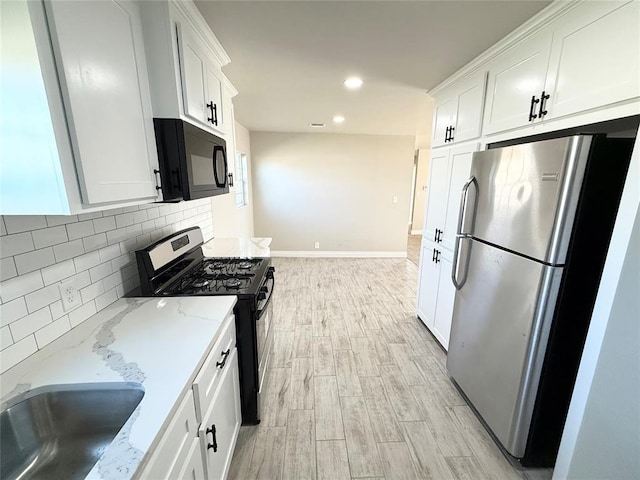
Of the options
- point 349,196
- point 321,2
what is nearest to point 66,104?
point 321,2

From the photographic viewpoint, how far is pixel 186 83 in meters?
1.37

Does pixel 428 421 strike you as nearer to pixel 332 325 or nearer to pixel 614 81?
pixel 332 325

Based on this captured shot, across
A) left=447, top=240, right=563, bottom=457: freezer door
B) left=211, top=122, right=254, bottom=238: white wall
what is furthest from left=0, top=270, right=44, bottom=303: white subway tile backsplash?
left=447, top=240, right=563, bottom=457: freezer door

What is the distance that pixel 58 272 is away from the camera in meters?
1.09

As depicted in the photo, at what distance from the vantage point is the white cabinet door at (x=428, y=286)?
268 cm

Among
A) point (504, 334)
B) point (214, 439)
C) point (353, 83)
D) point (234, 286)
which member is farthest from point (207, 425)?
point (353, 83)

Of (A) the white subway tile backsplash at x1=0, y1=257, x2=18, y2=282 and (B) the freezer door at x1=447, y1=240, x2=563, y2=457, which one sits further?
(B) the freezer door at x1=447, y1=240, x2=563, y2=457

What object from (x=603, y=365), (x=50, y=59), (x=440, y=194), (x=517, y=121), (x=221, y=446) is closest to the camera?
(x=50, y=59)

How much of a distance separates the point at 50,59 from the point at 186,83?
2.22 feet

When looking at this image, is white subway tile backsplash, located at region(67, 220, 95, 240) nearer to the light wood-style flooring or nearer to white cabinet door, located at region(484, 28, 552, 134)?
the light wood-style flooring

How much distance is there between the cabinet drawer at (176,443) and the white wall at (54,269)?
62 cm

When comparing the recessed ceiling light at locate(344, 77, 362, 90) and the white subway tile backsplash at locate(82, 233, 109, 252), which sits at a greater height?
the recessed ceiling light at locate(344, 77, 362, 90)

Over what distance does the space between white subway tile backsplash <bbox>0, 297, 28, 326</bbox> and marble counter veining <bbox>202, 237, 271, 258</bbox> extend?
1.30 metres

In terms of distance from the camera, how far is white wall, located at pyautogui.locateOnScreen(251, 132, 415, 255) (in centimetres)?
516
